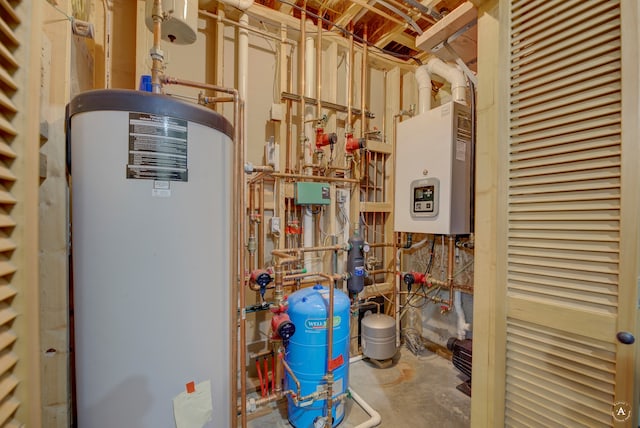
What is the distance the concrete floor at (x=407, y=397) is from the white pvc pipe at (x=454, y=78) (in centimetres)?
230

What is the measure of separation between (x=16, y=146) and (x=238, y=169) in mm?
778

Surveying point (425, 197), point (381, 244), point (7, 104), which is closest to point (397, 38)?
point (425, 197)

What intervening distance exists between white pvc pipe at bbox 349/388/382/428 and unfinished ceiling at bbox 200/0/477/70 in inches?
91.5

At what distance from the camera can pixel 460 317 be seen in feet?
7.48

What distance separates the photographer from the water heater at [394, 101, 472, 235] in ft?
6.67

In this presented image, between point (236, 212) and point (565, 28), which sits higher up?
point (565, 28)

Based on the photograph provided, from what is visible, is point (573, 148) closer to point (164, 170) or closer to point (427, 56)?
point (164, 170)

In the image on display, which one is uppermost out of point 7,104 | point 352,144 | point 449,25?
point 449,25

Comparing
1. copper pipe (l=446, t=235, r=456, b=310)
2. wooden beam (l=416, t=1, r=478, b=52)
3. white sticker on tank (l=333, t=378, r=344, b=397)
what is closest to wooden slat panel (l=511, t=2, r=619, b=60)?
wooden beam (l=416, t=1, r=478, b=52)

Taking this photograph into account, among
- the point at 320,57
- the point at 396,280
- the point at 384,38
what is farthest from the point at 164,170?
the point at 384,38

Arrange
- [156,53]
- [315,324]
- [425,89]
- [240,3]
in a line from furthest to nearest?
[425,89] < [240,3] < [315,324] < [156,53]

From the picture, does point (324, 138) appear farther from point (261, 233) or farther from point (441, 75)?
point (441, 75)

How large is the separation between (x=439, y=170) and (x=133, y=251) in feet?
6.69

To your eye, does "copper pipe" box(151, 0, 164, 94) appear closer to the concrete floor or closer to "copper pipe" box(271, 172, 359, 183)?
"copper pipe" box(271, 172, 359, 183)
